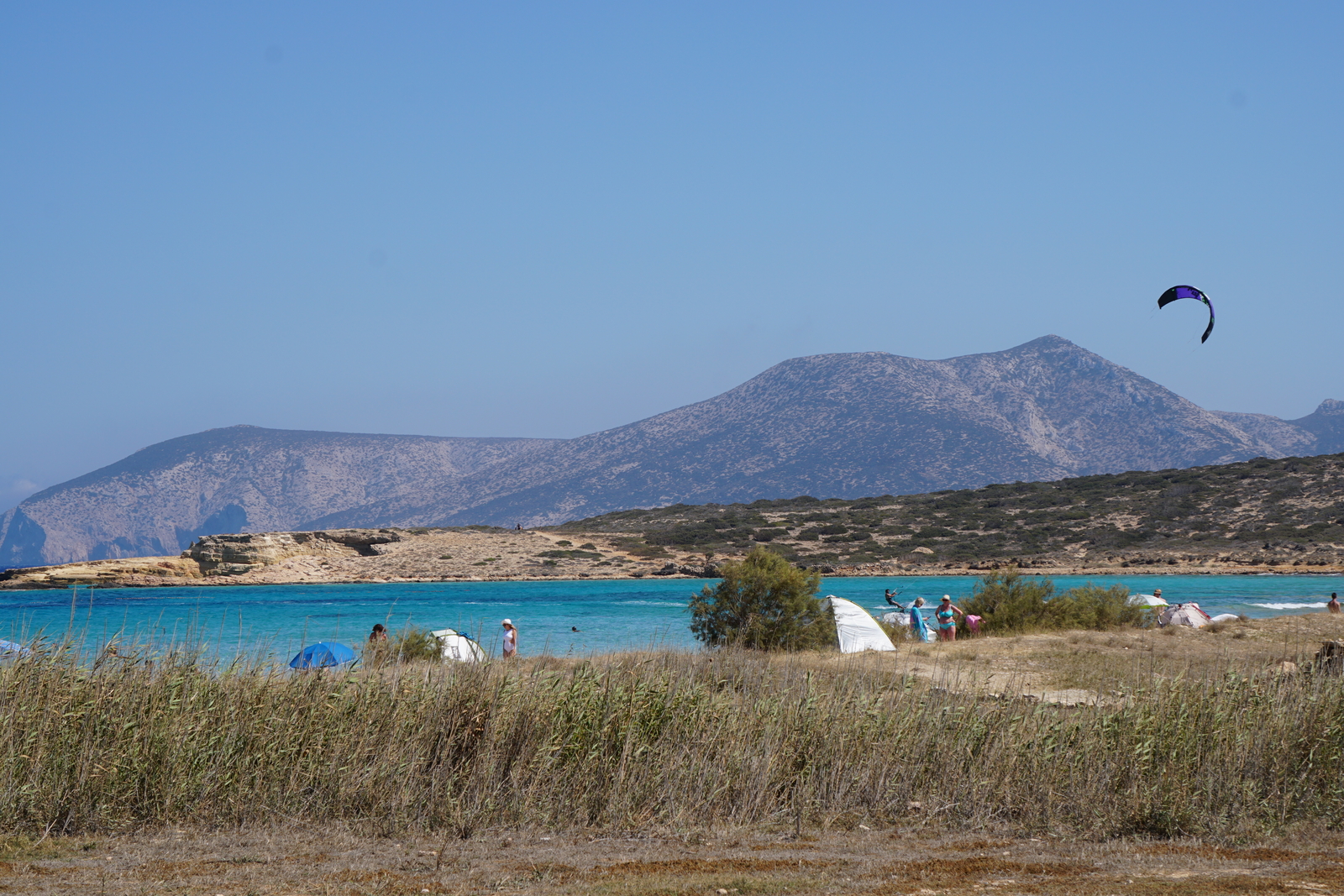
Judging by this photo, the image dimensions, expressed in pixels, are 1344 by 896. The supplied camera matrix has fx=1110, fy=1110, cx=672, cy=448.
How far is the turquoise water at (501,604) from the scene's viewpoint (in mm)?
33156

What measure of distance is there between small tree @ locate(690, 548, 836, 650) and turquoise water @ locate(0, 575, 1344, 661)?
8.26 feet

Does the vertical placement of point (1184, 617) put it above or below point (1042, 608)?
below

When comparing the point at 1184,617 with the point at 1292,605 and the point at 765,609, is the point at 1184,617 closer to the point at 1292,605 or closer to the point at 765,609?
the point at 765,609

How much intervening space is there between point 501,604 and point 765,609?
25.6m

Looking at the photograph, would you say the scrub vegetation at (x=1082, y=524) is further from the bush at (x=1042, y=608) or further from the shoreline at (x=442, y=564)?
the bush at (x=1042, y=608)

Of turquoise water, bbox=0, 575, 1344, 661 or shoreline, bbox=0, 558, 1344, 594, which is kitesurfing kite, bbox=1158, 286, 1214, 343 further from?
shoreline, bbox=0, 558, 1344, 594

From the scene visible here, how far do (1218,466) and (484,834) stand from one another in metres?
88.2

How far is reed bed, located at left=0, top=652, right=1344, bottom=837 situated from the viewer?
372 inches

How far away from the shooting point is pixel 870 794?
33.7 feet

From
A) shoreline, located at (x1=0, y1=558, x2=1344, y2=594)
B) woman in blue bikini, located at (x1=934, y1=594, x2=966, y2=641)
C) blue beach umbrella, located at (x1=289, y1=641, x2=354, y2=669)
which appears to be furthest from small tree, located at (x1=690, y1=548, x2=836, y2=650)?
shoreline, located at (x1=0, y1=558, x2=1344, y2=594)

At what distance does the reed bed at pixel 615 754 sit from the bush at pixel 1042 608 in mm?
16503

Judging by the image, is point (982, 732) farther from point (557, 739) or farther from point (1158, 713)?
point (557, 739)

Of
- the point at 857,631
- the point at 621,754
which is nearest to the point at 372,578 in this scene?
the point at 857,631

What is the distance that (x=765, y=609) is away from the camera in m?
24.4
